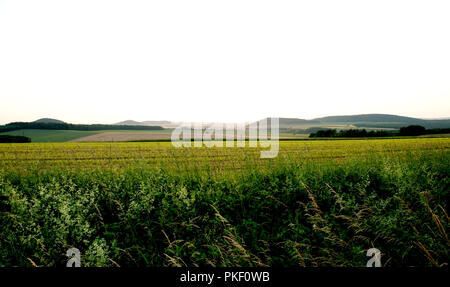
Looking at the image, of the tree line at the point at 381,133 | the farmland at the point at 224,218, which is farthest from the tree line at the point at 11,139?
the tree line at the point at 381,133

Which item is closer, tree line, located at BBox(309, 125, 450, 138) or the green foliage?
the green foliage

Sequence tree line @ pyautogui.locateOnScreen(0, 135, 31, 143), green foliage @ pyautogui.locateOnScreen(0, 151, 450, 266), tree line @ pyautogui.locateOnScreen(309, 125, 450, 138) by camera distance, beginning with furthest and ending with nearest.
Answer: tree line @ pyautogui.locateOnScreen(309, 125, 450, 138)
tree line @ pyautogui.locateOnScreen(0, 135, 31, 143)
green foliage @ pyautogui.locateOnScreen(0, 151, 450, 266)

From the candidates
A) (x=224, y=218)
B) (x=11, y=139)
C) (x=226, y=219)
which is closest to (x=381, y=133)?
(x=226, y=219)

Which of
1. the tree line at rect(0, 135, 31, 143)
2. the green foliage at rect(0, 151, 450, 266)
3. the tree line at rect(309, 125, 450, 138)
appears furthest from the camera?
the tree line at rect(309, 125, 450, 138)

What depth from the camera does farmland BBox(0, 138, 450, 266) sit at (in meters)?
3.99

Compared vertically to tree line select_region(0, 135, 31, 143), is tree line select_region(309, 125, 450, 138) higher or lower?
higher

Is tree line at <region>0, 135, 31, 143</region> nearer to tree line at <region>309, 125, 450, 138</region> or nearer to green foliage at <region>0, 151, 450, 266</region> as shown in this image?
green foliage at <region>0, 151, 450, 266</region>

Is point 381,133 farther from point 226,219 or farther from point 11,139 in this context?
point 11,139

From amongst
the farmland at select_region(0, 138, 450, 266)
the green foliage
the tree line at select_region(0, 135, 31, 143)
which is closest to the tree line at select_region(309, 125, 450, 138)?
the farmland at select_region(0, 138, 450, 266)

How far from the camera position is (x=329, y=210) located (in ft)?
18.9

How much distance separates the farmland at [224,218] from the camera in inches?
157

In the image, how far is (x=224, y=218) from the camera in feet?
12.3
